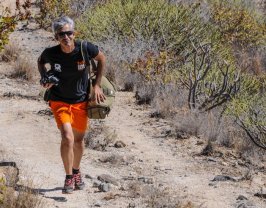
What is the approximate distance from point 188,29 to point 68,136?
871 cm

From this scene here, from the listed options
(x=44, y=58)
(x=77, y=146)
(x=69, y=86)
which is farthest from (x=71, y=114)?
A: (x=44, y=58)

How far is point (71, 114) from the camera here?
203 inches

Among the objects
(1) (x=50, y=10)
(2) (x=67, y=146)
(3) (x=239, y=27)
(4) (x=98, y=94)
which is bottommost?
(2) (x=67, y=146)

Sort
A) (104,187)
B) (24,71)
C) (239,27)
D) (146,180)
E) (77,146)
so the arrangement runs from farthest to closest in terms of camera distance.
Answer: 1. (239,27)
2. (24,71)
3. (146,180)
4. (104,187)
5. (77,146)

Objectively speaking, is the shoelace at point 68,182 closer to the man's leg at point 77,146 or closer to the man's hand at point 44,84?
the man's leg at point 77,146

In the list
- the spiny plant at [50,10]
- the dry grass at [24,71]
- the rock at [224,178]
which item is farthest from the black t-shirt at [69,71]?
the spiny plant at [50,10]

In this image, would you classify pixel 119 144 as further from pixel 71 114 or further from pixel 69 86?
pixel 69 86

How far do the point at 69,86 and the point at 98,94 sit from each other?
0.86 ft

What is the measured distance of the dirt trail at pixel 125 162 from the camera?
551 centimetres

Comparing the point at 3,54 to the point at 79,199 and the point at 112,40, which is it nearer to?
Result: the point at 112,40

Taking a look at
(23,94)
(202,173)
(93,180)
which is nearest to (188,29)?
(23,94)

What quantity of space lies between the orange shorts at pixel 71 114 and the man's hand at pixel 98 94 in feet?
0.56

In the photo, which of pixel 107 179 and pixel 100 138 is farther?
pixel 100 138

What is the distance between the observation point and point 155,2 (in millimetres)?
13523
